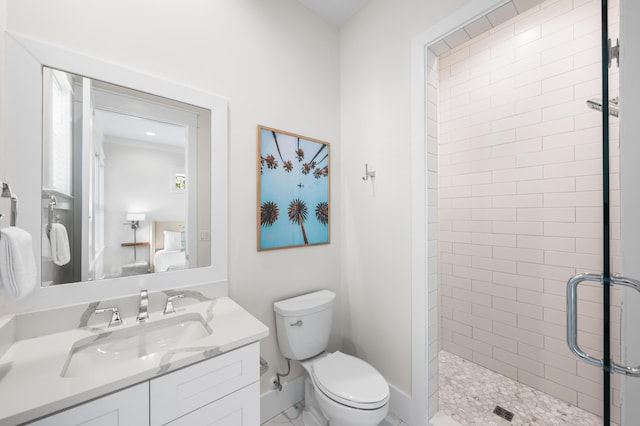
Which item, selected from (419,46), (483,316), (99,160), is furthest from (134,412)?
(483,316)

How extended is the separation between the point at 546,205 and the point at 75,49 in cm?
276

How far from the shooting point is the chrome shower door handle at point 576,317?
0.56 meters

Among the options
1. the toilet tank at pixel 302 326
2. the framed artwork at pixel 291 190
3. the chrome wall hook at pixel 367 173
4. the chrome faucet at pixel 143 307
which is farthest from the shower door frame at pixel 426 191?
the chrome faucet at pixel 143 307

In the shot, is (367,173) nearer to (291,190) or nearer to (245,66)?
(291,190)

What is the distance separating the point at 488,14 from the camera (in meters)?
1.27

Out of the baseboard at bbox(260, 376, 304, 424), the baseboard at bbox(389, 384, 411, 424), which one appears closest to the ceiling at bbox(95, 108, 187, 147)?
the baseboard at bbox(260, 376, 304, 424)

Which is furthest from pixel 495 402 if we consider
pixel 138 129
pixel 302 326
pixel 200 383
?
pixel 138 129

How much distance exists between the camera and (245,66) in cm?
159

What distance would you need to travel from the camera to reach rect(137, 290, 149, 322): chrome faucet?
1162 mm

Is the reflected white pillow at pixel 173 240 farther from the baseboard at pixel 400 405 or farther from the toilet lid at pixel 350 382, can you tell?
the baseboard at pixel 400 405

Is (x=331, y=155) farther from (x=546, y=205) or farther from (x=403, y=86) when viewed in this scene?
(x=546, y=205)

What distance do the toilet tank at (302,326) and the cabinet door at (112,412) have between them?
84 centimetres

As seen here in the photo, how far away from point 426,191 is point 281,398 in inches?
62.1

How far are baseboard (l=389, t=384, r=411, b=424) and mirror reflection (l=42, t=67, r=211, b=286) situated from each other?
1422 millimetres
